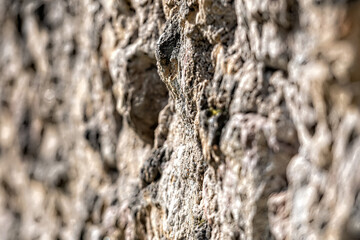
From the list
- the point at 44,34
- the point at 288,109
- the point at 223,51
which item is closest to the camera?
the point at 288,109

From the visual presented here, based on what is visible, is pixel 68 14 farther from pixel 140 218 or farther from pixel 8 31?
pixel 140 218

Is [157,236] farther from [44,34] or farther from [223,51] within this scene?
[44,34]

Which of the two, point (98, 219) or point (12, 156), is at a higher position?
point (12, 156)

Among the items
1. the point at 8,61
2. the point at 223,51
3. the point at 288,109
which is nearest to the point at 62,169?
the point at 8,61

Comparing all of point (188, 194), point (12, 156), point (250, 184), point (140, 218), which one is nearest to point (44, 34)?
point (12, 156)

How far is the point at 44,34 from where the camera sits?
4.73 meters

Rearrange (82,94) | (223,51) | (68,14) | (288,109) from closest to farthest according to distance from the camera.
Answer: (288,109) < (223,51) < (82,94) < (68,14)

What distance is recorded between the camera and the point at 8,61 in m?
5.46

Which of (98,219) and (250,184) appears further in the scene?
(98,219)

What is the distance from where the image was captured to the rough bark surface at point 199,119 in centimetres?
132

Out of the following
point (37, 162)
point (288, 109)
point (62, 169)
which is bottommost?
point (288, 109)

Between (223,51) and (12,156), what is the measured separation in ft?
12.7

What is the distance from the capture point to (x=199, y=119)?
198 cm

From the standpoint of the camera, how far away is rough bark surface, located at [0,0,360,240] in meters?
1.32
